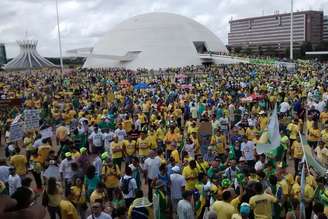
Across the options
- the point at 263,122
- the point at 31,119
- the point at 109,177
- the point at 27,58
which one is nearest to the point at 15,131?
the point at 31,119

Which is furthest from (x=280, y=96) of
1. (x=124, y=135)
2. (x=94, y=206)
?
(x=94, y=206)

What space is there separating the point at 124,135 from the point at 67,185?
3267 mm

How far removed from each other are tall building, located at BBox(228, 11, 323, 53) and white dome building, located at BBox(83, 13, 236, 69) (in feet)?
181

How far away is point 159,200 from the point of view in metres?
6.70

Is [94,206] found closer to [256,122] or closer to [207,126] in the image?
[207,126]

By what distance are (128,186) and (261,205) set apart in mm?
2321

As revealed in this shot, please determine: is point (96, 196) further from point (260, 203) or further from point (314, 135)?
point (314, 135)

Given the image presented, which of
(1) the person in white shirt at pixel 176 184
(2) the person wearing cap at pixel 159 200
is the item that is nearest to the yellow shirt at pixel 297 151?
(1) the person in white shirt at pixel 176 184

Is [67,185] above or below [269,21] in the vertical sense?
below

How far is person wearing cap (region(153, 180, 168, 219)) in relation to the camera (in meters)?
6.68

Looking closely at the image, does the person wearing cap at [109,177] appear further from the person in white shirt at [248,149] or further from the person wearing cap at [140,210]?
the person in white shirt at [248,149]

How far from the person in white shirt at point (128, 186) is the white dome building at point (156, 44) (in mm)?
50896

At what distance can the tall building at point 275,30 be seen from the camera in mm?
140125

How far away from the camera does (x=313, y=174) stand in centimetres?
730
